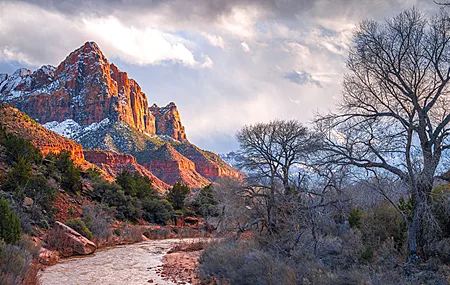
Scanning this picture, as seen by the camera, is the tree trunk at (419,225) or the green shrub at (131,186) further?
the green shrub at (131,186)

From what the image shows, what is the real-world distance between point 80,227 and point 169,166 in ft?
292

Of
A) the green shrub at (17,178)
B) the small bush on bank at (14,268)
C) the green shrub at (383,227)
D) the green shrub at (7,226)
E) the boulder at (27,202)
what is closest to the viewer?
the small bush on bank at (14,268)

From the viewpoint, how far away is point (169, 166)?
112000 mm

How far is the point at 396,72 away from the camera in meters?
10.5

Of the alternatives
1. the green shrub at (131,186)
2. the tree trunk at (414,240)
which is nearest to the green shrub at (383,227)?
the tree trunk at (414,240)

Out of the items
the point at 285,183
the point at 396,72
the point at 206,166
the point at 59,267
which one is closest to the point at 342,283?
the point at 396,72

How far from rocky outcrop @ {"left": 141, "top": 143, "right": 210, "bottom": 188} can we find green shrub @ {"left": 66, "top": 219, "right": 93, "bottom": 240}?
81.9 metres

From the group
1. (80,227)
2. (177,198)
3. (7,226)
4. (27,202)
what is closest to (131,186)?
(177,198)

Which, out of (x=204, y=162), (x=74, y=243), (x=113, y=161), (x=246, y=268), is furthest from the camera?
(x=204, y=162)

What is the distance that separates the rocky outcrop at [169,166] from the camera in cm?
10798

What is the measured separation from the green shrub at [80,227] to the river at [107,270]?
2720 millimetres

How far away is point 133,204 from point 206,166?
91726 mm

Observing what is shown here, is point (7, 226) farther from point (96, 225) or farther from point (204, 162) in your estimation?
point (204, 162)

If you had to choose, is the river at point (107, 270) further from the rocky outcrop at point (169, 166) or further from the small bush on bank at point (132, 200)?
the rocky outcrop at point (169, 166)
